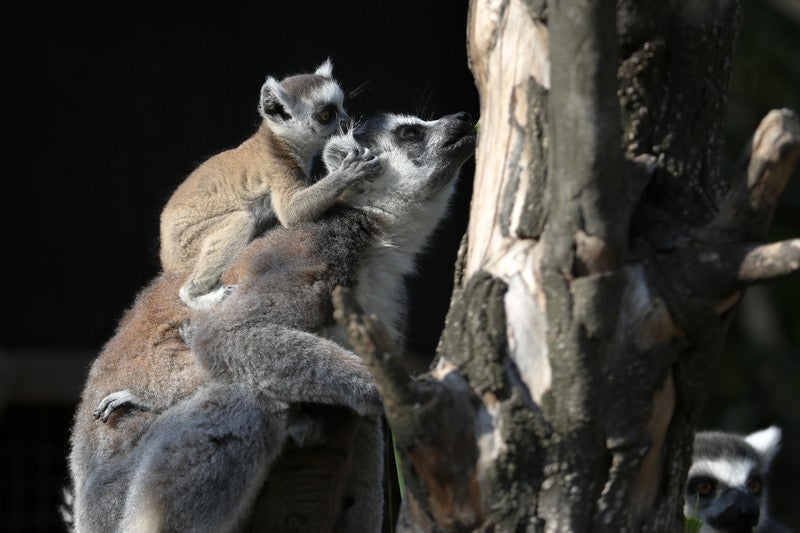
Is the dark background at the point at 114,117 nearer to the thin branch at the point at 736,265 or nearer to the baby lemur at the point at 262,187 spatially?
the baby lemur at the point at 262,187

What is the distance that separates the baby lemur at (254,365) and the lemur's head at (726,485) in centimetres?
145

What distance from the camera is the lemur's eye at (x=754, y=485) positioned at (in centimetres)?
489

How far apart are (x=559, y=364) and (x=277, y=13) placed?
4418 millimetres

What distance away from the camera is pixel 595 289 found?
2672mm

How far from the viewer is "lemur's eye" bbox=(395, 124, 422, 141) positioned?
423 cm

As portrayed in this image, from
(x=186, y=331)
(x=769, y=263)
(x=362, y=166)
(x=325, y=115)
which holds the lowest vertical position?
(x=769, y=263)

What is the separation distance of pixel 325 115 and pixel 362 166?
564 mm

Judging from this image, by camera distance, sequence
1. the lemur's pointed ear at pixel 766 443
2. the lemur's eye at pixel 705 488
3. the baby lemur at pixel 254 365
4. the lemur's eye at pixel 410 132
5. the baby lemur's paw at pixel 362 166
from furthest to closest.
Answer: the lemur's pointed ear at pixel 766 443
the lemur's eye at pixel 705 488
the lemur's eye at pixel 410 132
the baby lemur's paw at pixel 362 166
the baby lemur at pixel 254 365

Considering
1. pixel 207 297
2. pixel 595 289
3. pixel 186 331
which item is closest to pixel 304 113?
pixel 207 297

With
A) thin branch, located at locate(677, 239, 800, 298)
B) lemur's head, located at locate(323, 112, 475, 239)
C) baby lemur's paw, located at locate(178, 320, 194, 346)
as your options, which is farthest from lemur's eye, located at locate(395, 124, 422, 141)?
thin branch, located at locate(677, 239, 800, 298)

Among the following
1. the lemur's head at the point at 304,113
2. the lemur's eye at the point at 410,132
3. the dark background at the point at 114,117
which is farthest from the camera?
the dark background at the point at 114,117

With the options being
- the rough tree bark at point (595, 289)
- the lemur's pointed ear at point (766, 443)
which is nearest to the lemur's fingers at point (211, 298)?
the rough tree bark at point (595, 289)

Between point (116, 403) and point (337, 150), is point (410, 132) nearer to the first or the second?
point (337, 150)

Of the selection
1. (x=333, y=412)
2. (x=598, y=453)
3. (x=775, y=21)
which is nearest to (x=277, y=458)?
(x=333, y=412)
